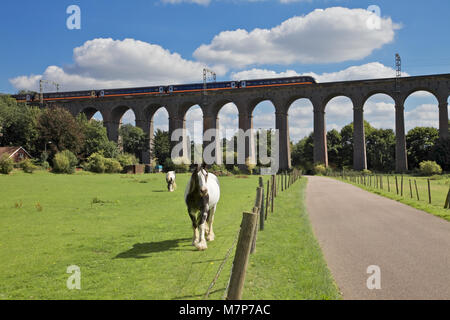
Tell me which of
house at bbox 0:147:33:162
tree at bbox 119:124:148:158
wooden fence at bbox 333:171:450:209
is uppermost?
tree at bbox 119:124:148:158

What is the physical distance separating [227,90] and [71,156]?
31949mm

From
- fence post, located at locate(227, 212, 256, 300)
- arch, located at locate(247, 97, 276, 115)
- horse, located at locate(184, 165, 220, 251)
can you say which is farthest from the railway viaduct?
fence post, located at locate(227, 212, 256, 300)

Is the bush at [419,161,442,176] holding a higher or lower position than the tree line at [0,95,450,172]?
lower

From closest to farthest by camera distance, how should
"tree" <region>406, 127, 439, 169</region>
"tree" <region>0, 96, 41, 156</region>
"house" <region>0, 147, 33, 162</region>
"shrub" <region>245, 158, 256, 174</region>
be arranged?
"house" <region>0, 147, 33, 162</region> < "tree" <region>0, 96, 41, 156</region> < "tree" <region>406, 127, 439, 169</region> < "shrub" <region>245, 158, 256, 174</region>

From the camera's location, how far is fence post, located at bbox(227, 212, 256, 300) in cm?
454

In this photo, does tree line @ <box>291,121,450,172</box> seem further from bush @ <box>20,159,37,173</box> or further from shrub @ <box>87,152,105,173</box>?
bush @ <box>20,159,37,173</box>

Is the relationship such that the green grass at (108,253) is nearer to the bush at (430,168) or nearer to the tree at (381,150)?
the bush at (430,168)

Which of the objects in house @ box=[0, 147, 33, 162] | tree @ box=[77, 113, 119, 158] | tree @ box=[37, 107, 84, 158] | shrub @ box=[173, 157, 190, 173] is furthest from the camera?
shrub @ box=[173, 157, 190, 173]

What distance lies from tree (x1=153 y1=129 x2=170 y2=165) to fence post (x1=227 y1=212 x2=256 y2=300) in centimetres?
7055

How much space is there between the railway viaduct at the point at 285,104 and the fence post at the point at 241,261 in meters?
61.9

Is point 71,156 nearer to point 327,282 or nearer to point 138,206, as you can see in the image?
point 138,206

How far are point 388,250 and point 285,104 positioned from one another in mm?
61554
